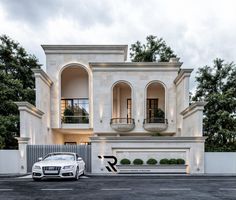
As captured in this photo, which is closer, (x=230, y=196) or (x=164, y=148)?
(x=230, y=196)

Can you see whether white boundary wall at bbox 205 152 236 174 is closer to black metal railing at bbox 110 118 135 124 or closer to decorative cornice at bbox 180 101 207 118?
decorative cornice at bbox 180 101 207 118

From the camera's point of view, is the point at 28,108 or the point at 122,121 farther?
the point at 122,121

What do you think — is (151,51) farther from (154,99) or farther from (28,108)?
(28,108)

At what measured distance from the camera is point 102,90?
24.3 meters

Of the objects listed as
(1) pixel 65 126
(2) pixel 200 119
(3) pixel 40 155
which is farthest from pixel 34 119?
(2) pixel 200 119

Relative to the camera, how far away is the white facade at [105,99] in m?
A: 22.3

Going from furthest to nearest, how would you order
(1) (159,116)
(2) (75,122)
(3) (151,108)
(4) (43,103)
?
(3) (151,108)
(2) (75,122)
(1) (159,116)
(4) (43,103)

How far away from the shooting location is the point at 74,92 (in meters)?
28.2

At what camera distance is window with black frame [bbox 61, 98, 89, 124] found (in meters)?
26.5

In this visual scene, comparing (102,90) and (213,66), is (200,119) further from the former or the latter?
(213,66)

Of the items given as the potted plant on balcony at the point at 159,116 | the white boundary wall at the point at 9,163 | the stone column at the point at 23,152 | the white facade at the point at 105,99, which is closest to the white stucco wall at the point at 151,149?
the white facade at the point at 105,99

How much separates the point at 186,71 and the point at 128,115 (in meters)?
7.60

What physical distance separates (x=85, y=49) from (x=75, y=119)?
6.49m

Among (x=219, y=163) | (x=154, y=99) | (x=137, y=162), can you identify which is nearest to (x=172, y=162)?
(x=137, y=162)
